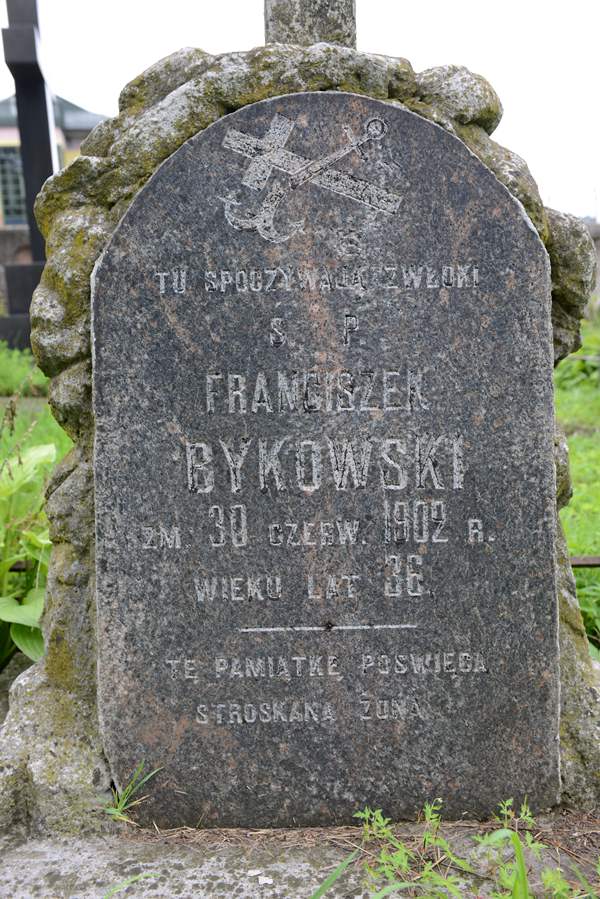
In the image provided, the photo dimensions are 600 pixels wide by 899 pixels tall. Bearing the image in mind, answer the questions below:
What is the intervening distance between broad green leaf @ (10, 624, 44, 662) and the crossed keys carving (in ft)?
4.93

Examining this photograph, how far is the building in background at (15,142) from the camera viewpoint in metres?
29.3

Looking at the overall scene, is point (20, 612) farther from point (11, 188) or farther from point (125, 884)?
point (11, 188)

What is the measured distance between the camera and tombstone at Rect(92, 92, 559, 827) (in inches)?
77.2

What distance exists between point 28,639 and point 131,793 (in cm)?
69

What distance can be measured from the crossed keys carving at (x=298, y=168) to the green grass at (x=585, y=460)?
1.67 m

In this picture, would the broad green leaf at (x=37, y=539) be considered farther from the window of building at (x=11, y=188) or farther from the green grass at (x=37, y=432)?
the window of building at (x=11, y=188)

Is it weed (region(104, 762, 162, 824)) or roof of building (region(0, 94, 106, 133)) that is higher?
roof of building (region(0, 94, 106, 133))

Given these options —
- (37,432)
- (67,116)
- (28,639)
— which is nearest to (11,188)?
(67,116)

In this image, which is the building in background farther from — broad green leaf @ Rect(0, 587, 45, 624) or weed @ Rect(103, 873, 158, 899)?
weed @ Rect(103, 873, 158, 899)

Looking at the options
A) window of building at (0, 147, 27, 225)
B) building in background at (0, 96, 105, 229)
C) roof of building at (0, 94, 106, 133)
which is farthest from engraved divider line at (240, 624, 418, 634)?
roof of building at (0, 94, 106, 133)

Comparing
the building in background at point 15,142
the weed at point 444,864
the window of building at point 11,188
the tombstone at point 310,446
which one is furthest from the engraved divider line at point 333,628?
the window of building at point 11,188

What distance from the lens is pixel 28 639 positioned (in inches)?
99.9

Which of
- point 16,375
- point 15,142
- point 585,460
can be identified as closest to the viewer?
point 585,460

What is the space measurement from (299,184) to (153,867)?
1.66 metres
